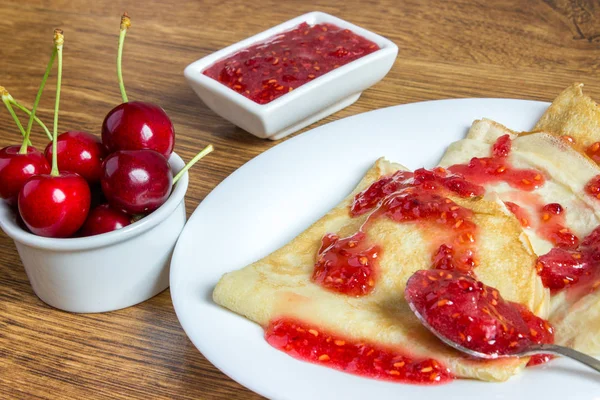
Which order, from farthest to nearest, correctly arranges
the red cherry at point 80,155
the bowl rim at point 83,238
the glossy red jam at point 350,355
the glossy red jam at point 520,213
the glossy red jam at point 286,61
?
1. the glossy red jam at point 286,61
2. the glossy red jam at point 520,213
3. the red cherry at point 80,155
4. the bowl rim at point 83,238
5. the glossy red jam at point 350,355

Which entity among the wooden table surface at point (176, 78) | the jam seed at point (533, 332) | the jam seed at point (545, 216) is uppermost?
the jam seed at point (533, 332)

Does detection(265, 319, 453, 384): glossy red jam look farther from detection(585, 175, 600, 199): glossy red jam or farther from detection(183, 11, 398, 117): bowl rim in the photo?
detection(183, 11, 398, 117): bowl rim

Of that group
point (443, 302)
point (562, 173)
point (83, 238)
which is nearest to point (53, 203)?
point (83, 238)

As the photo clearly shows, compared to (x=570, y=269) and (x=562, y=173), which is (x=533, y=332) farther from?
(x=562, y=173)

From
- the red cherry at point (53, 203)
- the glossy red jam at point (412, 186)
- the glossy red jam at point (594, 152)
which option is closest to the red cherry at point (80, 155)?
the red cherry at point (53, 203)

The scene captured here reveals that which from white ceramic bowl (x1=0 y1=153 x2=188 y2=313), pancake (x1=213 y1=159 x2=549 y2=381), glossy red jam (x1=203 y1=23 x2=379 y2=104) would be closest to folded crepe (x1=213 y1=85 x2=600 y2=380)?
pancake (x1=213 y1=159 x2=549 y2=381)

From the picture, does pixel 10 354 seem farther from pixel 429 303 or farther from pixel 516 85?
pixel 516 85

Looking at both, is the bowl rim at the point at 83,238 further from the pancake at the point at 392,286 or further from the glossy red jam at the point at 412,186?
the glossy red jam at the point at 412,186
